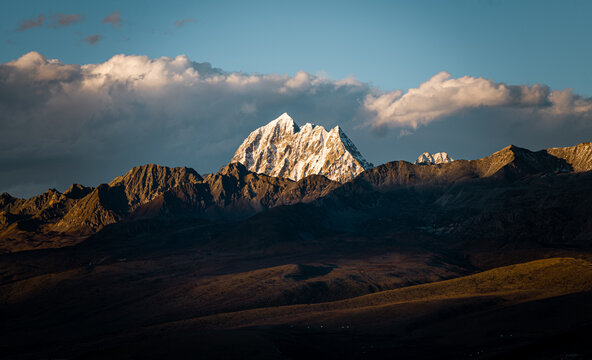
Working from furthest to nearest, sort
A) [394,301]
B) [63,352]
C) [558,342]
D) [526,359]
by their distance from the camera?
[394,301], [63,352], [558,342], [526,359]

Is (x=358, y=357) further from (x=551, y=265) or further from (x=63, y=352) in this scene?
(x=551, y=265)

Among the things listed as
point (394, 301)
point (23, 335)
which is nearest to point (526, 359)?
point (394, 301)

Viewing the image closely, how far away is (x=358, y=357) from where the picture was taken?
113 m

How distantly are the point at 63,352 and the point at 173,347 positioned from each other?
46.5 m

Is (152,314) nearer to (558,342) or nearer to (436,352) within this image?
(436,352)

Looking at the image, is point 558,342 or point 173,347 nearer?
point 558,342

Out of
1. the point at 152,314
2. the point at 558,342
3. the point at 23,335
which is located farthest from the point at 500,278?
the point at 23,335

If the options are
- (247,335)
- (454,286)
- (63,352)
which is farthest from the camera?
(454,286)

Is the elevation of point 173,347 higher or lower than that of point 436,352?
higher

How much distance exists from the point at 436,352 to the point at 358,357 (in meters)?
15.8

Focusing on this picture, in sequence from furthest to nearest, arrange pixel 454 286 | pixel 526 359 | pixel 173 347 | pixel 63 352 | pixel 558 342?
1. pixel 454 286
2. pixel 63 352
3. pixel 173 347
4. pixel 558 342
5. pixel 526 359

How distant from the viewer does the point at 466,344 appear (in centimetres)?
11325

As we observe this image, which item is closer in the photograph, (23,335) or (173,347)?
(173,347)

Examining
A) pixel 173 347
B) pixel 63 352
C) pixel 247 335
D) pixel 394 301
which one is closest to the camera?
pixel 173 347
